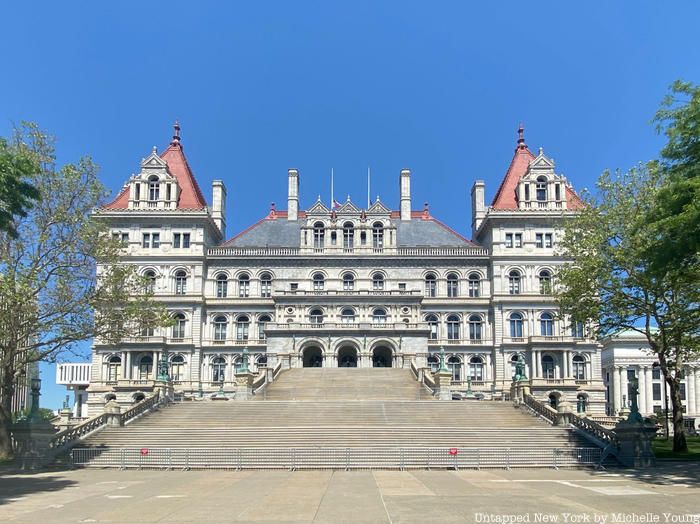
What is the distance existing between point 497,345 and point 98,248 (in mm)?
40570

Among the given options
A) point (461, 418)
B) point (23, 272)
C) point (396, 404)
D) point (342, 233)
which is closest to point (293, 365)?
point (342, 233)

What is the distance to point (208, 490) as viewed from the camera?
22.1 metres

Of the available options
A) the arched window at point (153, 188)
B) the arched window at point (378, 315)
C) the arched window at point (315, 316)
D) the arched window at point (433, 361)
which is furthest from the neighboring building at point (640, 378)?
the arched window at point (153, 188)

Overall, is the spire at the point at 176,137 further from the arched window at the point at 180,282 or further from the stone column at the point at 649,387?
the stone column at the point at 649,387

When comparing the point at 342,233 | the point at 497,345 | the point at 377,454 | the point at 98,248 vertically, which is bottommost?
the point at 377,454

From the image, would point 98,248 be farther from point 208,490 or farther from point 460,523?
point 460,523

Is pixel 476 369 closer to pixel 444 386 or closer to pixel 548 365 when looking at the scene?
pixel 548 365

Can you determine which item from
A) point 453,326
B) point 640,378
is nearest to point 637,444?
point 453,326

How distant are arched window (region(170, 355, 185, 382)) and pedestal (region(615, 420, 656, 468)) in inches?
1738

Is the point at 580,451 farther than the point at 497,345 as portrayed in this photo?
No

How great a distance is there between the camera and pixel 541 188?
69.7 m

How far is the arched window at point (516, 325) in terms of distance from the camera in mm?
67062

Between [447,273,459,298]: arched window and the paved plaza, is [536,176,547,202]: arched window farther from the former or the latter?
the paved plaza

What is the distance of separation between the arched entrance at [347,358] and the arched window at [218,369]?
1079 cm
